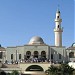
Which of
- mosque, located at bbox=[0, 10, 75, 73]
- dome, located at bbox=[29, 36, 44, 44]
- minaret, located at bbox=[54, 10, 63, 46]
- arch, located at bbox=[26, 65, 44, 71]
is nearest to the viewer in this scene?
arch, located at bbox=[26, 65, 44, 71]

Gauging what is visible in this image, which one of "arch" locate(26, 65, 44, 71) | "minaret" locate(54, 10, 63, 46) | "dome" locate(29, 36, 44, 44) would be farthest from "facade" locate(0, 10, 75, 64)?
"arch" locate(26, 65, 44, 71)

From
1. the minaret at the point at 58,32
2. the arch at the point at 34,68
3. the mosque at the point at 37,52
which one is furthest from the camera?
the minaret at the point at 58,32

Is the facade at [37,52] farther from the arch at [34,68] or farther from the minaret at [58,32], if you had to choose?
the arch at [34,68]

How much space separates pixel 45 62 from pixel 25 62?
291cm

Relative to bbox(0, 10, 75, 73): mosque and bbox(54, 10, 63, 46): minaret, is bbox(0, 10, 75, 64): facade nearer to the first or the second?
bbox(0, 10, 75, 73): mosque

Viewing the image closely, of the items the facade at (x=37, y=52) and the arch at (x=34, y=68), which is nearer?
the arch at (x=34, y=68)

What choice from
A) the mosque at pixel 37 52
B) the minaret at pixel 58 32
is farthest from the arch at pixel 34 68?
the minaret at pixel 58 32

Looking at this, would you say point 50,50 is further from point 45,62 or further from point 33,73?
point 33,73

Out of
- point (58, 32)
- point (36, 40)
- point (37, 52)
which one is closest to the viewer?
point (37, 52)

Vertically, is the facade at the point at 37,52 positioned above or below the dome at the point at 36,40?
below

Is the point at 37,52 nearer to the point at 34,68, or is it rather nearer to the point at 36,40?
the point at 36,40

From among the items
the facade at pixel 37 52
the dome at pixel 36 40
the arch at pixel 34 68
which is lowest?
the arch at pixel 34 68

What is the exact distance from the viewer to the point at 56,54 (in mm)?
61844

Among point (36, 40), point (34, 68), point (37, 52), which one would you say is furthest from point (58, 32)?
point (34, 68)
